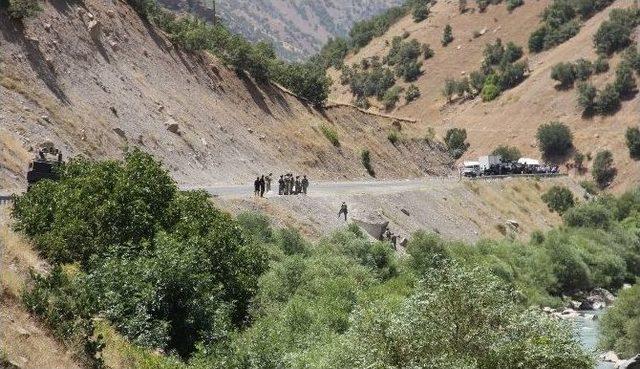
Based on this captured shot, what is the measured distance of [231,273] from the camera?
101ft

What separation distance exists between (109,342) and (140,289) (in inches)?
115

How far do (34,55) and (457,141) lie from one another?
7683cm

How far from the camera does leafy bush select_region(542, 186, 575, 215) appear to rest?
80.6 meters

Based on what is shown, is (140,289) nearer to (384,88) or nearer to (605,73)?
(605,73)

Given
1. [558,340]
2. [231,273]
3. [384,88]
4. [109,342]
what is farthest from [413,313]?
[384,88]

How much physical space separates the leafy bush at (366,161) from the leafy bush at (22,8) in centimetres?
3192

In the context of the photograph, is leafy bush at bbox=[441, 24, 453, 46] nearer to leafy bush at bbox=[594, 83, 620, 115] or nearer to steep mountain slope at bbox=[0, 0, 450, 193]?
leafy bush at bbox=[594, 83, 620, 115]

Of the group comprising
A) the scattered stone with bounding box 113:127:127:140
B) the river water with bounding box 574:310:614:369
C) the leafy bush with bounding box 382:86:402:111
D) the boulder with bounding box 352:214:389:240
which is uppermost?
the leafy bush with bounding box 382:86:402:111

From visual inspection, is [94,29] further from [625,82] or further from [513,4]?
[513,4]

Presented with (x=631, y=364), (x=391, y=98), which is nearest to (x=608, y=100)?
(x=391, y=98)

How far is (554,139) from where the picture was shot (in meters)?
114

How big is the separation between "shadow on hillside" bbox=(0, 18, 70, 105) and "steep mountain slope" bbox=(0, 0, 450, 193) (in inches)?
2.8

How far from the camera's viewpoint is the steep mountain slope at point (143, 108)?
46312 mm

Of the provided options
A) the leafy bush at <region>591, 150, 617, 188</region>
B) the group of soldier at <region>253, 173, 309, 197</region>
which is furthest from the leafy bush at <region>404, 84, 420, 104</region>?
the group of soldier at <region>253, 173, 309, 197</region>
